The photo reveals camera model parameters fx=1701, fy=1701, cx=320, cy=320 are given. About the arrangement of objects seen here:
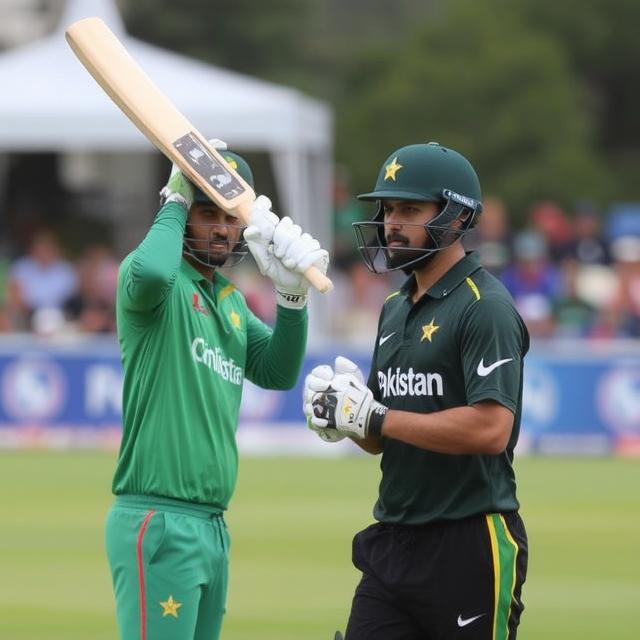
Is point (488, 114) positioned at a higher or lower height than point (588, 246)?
higher

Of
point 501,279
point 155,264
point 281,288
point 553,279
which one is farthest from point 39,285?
point 155,264

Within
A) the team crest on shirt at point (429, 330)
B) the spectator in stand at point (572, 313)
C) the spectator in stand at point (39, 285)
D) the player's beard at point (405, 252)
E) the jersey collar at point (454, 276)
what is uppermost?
the spectator in stand at point (39, 285)

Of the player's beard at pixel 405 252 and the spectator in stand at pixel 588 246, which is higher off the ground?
the spectator in stand at pixel 588 246

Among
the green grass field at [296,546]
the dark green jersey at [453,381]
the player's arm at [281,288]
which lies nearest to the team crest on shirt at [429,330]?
the dark green jersey at [453,381]

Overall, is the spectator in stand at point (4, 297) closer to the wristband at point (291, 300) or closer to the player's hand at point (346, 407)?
the wristband at point (291, 300)

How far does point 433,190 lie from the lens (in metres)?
5.14

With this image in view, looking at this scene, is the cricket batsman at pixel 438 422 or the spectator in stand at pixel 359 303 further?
the spectator in stand at pixel 359 303

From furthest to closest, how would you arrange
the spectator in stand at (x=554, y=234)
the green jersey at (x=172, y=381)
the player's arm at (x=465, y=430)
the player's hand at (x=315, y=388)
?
the spectator in stand at (x=554, y=234) < the green jersey at (x=172, y=381) < the player's hand at (x=315, y=388) < the player's arm at (x=465, y=430)

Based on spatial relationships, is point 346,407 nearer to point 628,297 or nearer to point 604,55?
point 628,297

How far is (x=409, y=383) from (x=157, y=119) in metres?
1.21

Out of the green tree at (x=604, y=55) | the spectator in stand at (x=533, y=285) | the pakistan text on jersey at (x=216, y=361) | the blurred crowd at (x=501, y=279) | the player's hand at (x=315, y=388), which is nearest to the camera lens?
the player's hand at (x=315, y=388)

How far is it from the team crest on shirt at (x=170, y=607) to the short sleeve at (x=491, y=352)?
1080 mm

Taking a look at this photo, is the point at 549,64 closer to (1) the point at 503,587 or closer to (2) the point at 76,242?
(2) the point at 76,242

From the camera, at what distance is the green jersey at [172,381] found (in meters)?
5.18
